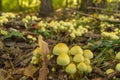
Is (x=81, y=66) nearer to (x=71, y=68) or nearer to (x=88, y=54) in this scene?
(x=71, y=68)

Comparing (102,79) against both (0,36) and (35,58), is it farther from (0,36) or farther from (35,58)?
(0,36)

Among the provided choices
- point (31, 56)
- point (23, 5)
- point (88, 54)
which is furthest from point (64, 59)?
point (23, 5)

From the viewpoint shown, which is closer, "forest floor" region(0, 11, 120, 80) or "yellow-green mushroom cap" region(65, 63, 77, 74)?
"yellow-green mushroom cap" region(65, 63, 77, 74)

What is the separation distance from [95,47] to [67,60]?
1.06 meters

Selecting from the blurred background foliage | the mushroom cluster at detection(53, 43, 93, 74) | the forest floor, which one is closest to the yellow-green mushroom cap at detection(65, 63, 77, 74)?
the mushroom cluster at detection(53, 43, 93, 74)

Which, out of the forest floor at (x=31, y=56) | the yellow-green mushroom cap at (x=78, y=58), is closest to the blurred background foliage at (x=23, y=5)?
the forest floor at (x=31, y=56)

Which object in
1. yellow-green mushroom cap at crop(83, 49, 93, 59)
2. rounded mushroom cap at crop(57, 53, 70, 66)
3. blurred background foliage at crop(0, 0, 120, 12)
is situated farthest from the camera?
blurred background foliage at crop(0, 0, 120, 12)

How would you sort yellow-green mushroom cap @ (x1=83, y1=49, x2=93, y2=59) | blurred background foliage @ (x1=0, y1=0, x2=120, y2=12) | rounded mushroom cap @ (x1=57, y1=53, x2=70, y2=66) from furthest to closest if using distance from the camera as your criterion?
blurred background foliage @ (x1=0, y1=0, x2=120, y2=12) < yellow-green mushroom cap @ (x1=83, y1=49, x2=93, y2=59) < rounded mushroom cap @ (x1=57, y1=53, x2=70, y2=66)

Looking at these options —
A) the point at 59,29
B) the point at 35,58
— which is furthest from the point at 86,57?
the point at 59,29

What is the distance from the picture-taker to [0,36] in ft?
14.1

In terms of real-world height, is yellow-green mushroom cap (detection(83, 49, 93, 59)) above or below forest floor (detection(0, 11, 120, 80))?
above

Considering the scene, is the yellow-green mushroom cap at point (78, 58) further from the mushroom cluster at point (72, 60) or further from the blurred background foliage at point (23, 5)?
the blurred background foliage at point (23, 5)

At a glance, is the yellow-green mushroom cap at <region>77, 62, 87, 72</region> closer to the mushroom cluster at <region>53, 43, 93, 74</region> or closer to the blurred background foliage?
the mushroom cluster at <region>53, 43, 93, 74</region>

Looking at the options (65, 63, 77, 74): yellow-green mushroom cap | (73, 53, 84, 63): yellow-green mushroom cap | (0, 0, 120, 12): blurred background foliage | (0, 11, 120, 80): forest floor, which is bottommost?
(0, 0, 120, 12): blurred background foliage
